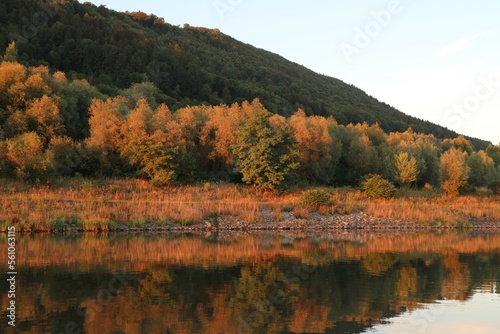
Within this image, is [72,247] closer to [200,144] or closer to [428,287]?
[428,287]

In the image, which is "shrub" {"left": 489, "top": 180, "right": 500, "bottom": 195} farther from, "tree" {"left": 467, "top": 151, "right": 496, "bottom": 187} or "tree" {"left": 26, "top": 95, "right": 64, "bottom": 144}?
"tree" {"left": 26, "top": 95, "right": 64, "bottom": 144}

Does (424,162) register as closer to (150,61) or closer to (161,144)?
(161,144)

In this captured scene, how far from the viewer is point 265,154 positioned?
153 feet

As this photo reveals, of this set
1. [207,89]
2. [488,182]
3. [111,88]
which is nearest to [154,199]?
[111,88]

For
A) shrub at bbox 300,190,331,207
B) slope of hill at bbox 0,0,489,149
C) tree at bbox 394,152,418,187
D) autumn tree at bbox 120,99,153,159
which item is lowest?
shrub at bbox 300,190,331,207

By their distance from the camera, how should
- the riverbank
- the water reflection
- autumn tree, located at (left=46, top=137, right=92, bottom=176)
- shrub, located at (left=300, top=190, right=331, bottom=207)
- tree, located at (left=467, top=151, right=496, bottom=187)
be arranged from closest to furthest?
the water reflection → the riverbank → shrub, located at (left=300, top=190, right=331, bottom=207) → autumn tree, located at (left=46, top=137, right=92, bottom=176) → tree, located at (left=467, top=151, right=496, bottom=187)

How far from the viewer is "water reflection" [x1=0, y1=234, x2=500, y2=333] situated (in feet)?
42.9

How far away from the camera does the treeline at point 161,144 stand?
45.1m

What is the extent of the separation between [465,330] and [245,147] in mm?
36351

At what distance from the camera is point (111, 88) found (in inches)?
2874

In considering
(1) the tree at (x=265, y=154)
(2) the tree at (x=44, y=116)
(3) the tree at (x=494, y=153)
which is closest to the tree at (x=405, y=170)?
(1) the tree at (x=265, y=154)

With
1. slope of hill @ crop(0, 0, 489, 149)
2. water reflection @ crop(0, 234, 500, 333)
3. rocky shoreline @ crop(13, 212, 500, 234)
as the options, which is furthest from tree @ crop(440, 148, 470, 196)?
slope of hill @ crop(0, 0, 489, 149)

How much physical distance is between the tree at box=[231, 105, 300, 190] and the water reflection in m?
16.4

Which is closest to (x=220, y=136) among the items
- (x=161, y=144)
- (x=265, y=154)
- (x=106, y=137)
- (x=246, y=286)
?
(x=265, y=154)
